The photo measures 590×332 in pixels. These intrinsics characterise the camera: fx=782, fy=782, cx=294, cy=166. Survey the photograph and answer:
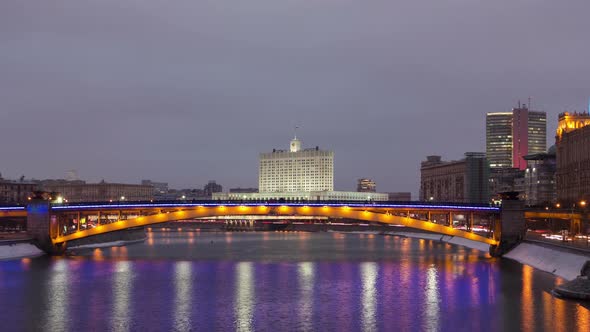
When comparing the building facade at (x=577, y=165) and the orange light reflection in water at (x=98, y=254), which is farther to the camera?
the building facade at (x=577, y=165)

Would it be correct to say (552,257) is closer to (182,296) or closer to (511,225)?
(511,225)

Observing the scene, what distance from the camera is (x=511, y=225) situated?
353 ft

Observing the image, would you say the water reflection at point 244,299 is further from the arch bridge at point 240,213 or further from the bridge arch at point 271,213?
the arch bridge at point 240,213

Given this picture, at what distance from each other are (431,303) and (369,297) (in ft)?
19.8

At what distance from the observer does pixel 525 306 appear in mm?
62625

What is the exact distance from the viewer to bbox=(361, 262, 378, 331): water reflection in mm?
56344

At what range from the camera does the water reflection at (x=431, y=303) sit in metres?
55.8

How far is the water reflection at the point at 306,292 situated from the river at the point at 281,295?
11cm

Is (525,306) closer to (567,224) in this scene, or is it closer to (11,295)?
(11,295)

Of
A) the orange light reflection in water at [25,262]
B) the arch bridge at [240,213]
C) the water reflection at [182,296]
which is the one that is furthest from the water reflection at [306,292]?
the orange light reflection in water at [25,262]

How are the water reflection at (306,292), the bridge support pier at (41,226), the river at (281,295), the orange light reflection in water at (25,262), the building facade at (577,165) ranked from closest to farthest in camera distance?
the river at (281,295), the water reflection at (306,292), the orange light reflection in water at (25,262), the bridge support pier at (41,226), the building facade at (577,165)

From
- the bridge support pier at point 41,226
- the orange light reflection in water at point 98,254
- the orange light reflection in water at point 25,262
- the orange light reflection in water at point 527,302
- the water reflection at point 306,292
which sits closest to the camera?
the orange light reflection in water at point 527,302

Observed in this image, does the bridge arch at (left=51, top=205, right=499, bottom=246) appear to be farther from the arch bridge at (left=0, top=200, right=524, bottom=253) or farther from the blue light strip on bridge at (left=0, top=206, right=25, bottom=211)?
the blue light strip on bridge at (left=0, top=206, right=25, bottom=211)

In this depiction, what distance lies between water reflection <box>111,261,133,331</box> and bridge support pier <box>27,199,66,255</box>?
1702 cm
